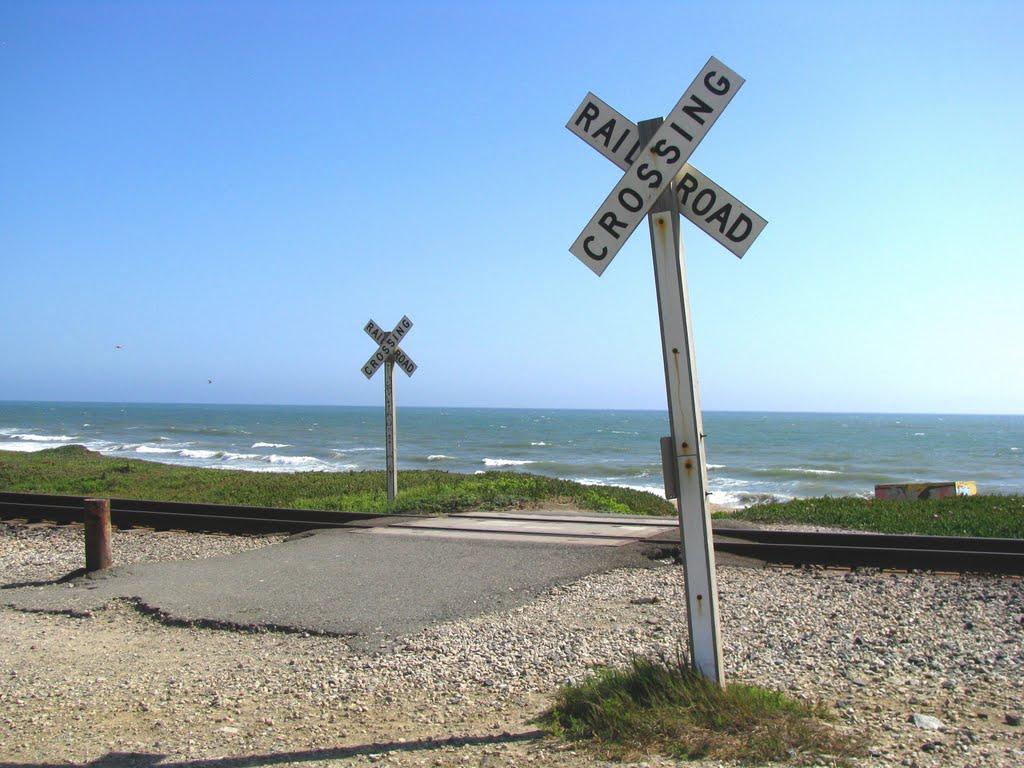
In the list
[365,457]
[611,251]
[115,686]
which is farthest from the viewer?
[365,457]

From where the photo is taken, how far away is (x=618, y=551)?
8.88 metres

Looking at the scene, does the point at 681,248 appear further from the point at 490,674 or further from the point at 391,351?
the point at 391,351

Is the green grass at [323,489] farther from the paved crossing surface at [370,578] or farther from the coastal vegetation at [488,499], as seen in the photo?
the paved crossing surface at [370,578]

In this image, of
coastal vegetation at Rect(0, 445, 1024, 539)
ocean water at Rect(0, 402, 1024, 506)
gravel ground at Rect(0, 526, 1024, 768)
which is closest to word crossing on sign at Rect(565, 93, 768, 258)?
gravel ground at Rect(0, 526, 1024, 768)

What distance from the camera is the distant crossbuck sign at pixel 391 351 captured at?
45.3 feet

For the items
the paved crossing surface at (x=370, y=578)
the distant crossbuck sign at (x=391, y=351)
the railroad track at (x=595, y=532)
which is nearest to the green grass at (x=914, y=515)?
the railroad track at (x=595, y=532)

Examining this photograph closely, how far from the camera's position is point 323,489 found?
60.9 feet

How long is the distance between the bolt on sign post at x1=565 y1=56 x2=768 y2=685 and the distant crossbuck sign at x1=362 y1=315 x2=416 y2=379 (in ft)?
32.0

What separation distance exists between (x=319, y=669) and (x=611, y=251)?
326cm

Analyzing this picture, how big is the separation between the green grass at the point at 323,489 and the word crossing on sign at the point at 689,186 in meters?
9.00

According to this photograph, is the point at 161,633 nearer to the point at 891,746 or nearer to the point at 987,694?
the point at 891,746

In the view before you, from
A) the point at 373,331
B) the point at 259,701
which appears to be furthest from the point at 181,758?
the point at 373,331

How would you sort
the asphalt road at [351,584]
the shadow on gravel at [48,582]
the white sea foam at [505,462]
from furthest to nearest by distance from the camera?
the white sea foam at [505,462], the shadow on gravel at [48,582], the asphalt road at [351,584]

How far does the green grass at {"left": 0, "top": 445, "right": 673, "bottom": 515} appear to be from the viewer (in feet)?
46.0
